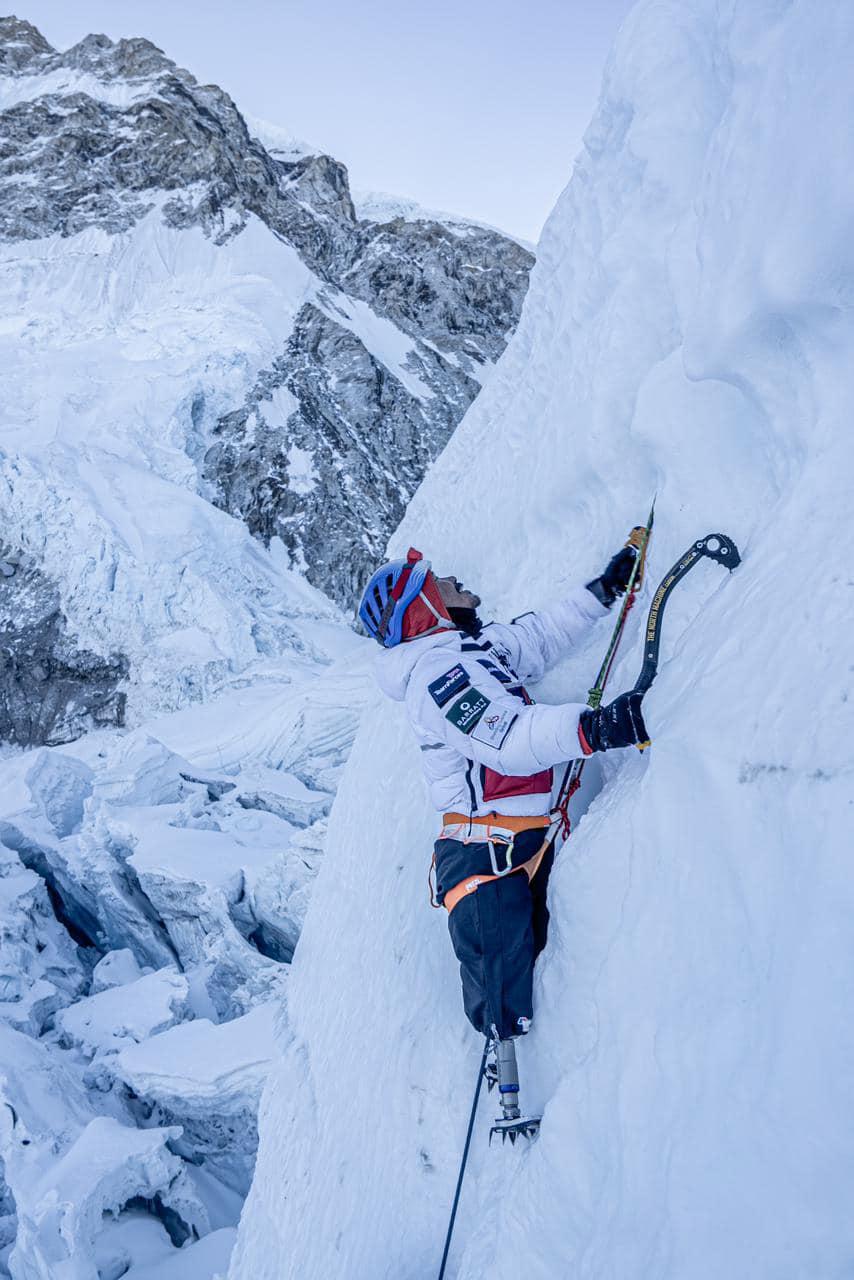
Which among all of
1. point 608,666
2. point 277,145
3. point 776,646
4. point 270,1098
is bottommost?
point 270,1098

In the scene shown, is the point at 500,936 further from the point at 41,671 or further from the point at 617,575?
the point at 41,671

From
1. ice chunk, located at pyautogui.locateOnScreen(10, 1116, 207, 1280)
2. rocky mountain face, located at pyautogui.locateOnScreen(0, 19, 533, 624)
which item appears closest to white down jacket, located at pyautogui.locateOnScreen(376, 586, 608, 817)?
ice chunk, located at pyautogui.locateOnScreen(10, 1116, 207, 1280)

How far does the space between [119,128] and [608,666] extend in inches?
1099

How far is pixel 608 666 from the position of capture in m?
1.72

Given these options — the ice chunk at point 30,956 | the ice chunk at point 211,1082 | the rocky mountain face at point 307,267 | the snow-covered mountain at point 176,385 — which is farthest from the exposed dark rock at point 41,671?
the ice chunk at point 211,1082

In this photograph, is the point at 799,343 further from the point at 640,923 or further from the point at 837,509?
the point at 640,923

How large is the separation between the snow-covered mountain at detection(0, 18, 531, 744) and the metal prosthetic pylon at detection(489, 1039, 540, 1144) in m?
12.3

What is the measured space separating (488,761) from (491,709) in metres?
0.10

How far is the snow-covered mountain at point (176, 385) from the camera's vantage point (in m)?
14.1

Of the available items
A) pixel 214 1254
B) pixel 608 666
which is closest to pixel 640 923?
pixel 608 666

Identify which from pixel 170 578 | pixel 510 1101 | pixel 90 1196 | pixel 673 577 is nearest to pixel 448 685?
pixel 673 577

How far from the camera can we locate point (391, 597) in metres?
1.81

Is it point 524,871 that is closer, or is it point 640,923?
point 640,923

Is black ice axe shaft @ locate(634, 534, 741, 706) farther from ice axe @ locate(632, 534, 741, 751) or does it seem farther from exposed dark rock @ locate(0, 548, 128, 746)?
exposed dark rock @ locate(0, 548, 128, 746)
